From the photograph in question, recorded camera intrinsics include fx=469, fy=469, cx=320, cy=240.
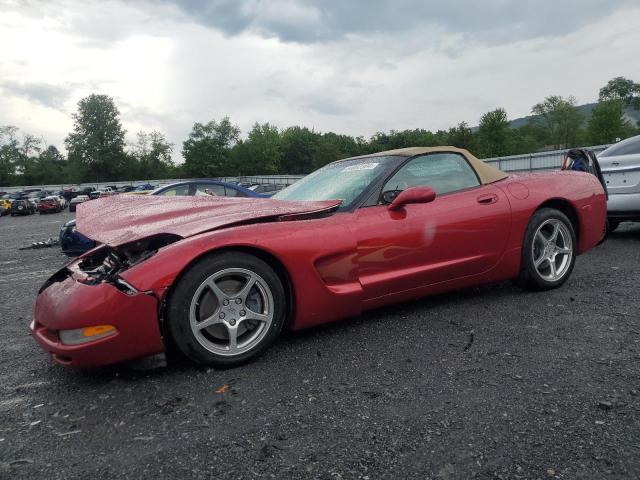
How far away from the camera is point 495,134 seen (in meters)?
65.7

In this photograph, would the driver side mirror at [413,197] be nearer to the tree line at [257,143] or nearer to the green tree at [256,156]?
the tree line at [257,143]

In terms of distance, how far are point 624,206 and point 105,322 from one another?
6324 millimetres

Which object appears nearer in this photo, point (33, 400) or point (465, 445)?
point (465, 445)

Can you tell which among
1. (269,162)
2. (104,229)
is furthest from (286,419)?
(269,162)

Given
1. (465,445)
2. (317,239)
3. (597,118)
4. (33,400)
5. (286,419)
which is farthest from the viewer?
(597,118)

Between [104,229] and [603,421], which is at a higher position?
[104,229]

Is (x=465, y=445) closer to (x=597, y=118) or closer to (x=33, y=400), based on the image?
(x=33, y=400)

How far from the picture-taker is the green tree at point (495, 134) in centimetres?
6544

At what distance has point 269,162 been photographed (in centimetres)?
8962

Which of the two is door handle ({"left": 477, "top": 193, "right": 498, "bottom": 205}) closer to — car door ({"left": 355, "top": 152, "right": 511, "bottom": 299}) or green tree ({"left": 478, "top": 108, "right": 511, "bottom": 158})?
car door ({"left": 355, "top": 152, "right": 511, "bottom": 299})

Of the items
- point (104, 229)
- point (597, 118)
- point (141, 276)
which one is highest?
point (597, 118)

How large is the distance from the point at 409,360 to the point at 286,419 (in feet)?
2.89

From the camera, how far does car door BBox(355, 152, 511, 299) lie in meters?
3.09

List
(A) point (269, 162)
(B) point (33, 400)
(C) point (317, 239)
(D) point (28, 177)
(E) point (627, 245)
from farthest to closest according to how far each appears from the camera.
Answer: (A) point (269, 162)
(D) point (28, 177)
(E) point (627, 245)
(C) point (317, 239)
(B) point (33, 400)
